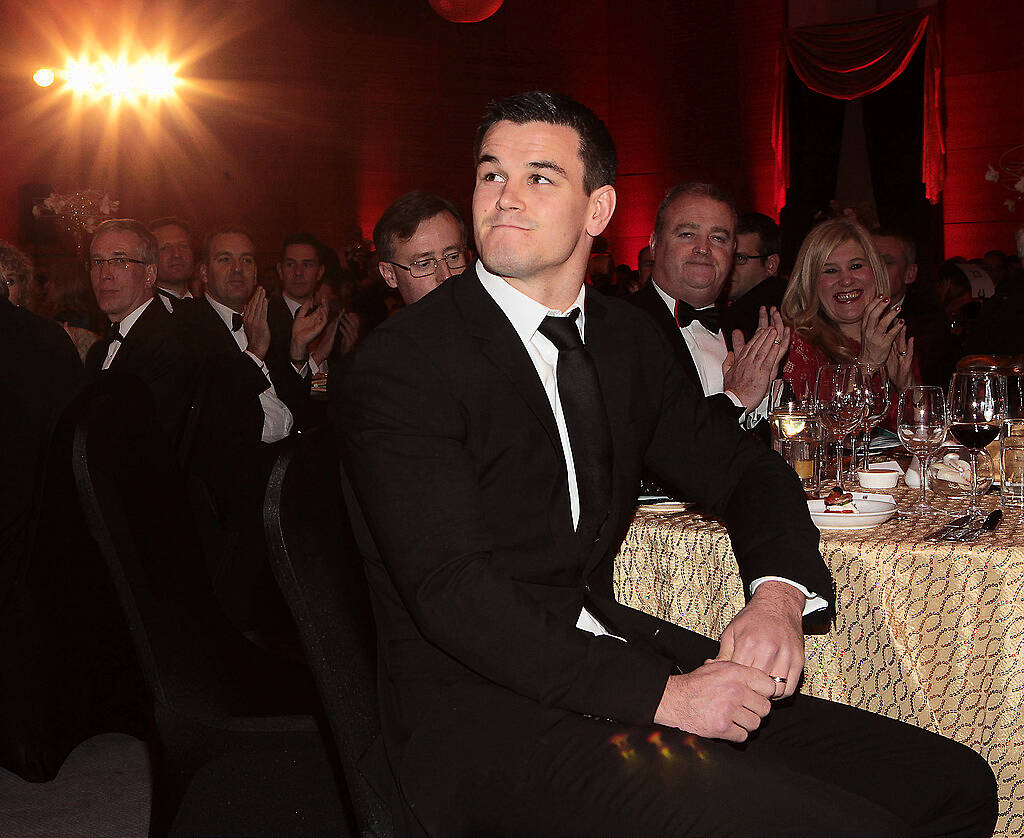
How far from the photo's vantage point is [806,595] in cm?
174

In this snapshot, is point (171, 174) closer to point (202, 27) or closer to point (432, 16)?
point (202, 27)

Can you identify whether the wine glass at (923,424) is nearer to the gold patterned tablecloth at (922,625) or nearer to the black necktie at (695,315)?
the gold patterned tablecloth at (922,625)

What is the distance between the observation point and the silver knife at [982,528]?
1999 mm

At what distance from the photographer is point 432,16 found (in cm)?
1292

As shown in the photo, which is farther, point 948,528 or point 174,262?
point 174,262

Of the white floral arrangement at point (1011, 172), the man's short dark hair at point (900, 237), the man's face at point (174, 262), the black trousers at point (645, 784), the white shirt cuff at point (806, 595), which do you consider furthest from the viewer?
the white floral arrangement at point (1011, 172)

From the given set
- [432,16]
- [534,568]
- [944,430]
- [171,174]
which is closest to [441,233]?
[944,430]

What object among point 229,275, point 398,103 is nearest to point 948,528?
point 229,275

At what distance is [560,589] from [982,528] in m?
0.93

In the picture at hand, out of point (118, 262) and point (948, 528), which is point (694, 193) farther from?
point (118, 262)

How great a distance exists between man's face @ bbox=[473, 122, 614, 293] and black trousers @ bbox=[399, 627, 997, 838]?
0.65 m

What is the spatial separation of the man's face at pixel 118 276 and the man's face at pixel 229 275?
48.3 inches

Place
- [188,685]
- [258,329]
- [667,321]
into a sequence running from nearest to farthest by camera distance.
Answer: [188,685], [667,321], [258,329]

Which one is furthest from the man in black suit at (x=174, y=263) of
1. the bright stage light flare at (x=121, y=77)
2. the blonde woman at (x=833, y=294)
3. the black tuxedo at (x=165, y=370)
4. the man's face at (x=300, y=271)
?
the bright stage light flare at (x=121, y=77)
